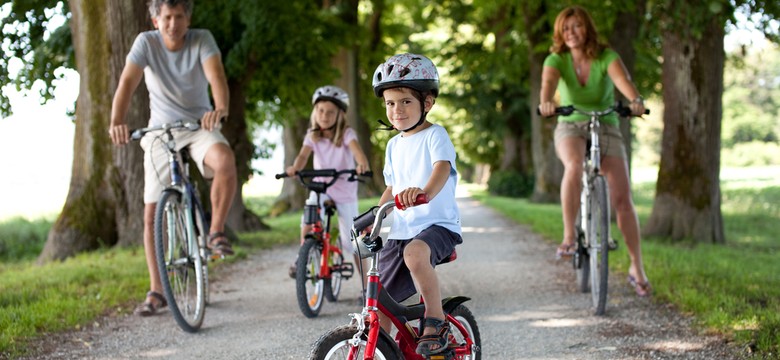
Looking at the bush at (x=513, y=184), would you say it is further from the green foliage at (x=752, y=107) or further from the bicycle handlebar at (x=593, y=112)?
the green foliage at (x=752, y=107)

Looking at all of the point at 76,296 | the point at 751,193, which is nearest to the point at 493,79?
the point at 751,193

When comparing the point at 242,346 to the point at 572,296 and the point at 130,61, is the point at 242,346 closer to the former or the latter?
the point at 130,61

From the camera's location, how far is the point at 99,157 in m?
10.5

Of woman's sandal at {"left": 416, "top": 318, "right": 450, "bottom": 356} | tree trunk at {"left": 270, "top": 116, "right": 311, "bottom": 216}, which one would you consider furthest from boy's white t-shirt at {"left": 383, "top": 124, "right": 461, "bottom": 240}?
tree trunk at {"left": 270, "top": 116, "right": 311, "bottom": 216}

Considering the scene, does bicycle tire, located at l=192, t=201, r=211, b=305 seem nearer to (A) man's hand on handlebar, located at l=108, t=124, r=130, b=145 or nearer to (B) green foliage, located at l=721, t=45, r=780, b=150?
(A) man's hand on handlebar, located at l=108, t=124, r=130, b=145

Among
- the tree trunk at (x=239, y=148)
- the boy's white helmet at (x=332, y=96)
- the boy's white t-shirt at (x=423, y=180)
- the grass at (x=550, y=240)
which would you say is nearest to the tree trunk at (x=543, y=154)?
the tree trunk at (x=239, y=148)

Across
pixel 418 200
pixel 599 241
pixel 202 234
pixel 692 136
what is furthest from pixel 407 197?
pixel 692 136

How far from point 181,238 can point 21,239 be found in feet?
30.0

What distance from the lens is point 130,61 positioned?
6348 millimetres

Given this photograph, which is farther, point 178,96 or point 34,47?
point 34,47

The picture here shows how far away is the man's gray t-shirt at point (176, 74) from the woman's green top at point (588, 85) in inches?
105

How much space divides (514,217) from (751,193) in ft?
49.2

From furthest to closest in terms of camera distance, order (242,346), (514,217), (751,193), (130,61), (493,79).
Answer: (751,193), (493,79), (514,217), (130,61), (242,346)

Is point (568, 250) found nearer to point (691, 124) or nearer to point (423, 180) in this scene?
point (423, 180)
